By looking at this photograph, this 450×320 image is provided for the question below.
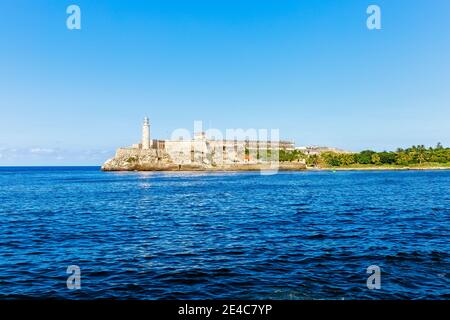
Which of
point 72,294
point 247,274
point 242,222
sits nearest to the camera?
point 72,294

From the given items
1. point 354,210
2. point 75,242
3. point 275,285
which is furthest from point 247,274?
point 354,210

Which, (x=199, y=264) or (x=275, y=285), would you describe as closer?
(x=275, y=285)

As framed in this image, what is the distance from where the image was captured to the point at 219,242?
2456cm

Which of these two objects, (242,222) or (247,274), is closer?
(247,274)

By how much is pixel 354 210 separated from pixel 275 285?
1097 inches

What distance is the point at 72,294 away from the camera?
48.2 feet

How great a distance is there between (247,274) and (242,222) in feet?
53.0

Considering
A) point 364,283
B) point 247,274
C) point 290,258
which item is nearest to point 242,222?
point 290,258

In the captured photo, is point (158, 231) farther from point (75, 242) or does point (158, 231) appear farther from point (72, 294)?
point (72, 294)
